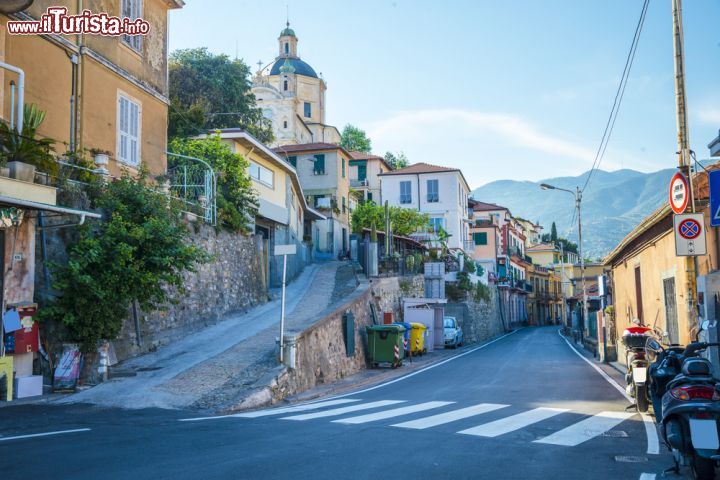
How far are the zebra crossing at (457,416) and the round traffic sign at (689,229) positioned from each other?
331 centimetres

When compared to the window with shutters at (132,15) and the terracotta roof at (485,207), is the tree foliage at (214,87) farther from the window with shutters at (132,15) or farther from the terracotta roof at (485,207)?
the terracotta roof at (485,207)

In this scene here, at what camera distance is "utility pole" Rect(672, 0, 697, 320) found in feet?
39.6

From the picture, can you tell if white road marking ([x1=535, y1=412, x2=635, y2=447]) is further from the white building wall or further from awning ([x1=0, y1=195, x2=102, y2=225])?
the white building wall

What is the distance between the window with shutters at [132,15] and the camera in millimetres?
19266

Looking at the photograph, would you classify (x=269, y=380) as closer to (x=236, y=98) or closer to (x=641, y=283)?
(x=641, y=283)

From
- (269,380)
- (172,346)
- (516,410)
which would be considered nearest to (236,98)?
(172,346)

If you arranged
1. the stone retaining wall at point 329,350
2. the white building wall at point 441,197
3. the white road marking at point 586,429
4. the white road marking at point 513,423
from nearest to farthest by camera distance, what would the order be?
the white road marking at point 586,429 → the white road marking at point 513,423 → the stone retaining wall at point 329,350 → the white building wall at point 441,197

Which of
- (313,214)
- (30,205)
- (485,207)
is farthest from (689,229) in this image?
(485,207)

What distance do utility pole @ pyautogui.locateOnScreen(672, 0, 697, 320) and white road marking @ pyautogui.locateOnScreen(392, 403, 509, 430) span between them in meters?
4.24

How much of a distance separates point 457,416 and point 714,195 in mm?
5589

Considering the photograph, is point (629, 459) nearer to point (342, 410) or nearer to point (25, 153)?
point (342, 410)

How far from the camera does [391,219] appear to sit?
48062mm

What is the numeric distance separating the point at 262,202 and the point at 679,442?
2526cm

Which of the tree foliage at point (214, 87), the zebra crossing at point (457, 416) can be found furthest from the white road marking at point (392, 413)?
the tree foliage at point (214, 87)
